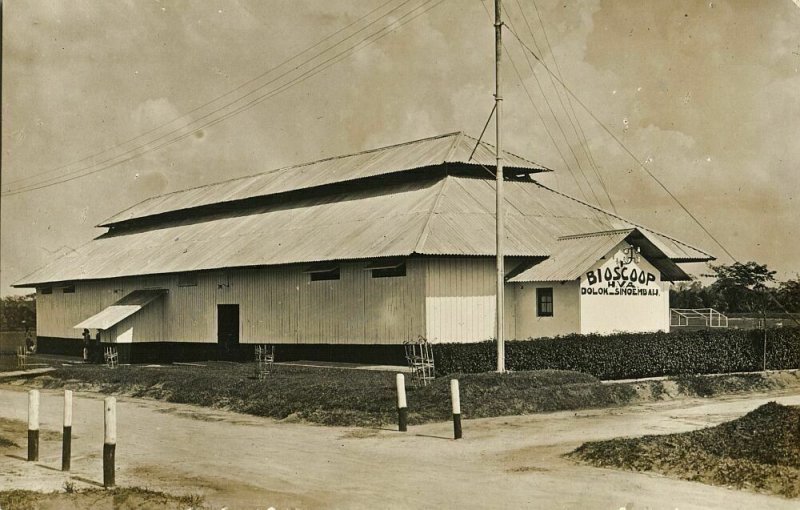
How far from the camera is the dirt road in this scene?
34.4ft

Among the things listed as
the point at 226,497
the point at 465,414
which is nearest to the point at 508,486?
the point at 226,497

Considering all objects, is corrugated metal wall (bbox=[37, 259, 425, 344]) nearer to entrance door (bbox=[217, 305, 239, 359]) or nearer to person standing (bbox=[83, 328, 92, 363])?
entrance door (bbox=[217, 305, 239, 359])

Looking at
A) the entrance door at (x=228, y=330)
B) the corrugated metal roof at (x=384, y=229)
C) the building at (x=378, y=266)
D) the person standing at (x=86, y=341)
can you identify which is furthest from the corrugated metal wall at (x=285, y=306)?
the person standing at (x=86, y=341)

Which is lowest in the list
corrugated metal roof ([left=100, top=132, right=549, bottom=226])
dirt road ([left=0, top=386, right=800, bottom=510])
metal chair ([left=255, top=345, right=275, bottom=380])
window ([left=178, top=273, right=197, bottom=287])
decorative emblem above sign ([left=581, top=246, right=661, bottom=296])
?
dirt road ([left=0, top=386, right=800, bottom=510])

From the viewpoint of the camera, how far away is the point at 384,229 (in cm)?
2858

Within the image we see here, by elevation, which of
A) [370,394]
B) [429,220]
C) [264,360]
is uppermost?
[429,220]

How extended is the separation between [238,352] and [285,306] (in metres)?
3.69

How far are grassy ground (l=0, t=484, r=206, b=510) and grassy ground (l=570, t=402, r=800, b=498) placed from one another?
604 cm

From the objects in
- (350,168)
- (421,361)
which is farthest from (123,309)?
(421,361)

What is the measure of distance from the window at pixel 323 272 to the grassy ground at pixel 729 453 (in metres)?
16.7

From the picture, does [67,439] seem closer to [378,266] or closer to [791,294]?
[378,266]

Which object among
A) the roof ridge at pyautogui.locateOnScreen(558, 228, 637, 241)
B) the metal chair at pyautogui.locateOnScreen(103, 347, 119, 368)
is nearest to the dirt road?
the roof ridge at pyautogui.locateOnScreen(558, 228, 637, 241)

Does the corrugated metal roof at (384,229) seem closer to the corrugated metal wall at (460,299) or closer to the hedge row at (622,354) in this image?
the corrugated metal wall at (460,299)

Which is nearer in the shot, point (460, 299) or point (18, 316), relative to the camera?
point (460, 299)
